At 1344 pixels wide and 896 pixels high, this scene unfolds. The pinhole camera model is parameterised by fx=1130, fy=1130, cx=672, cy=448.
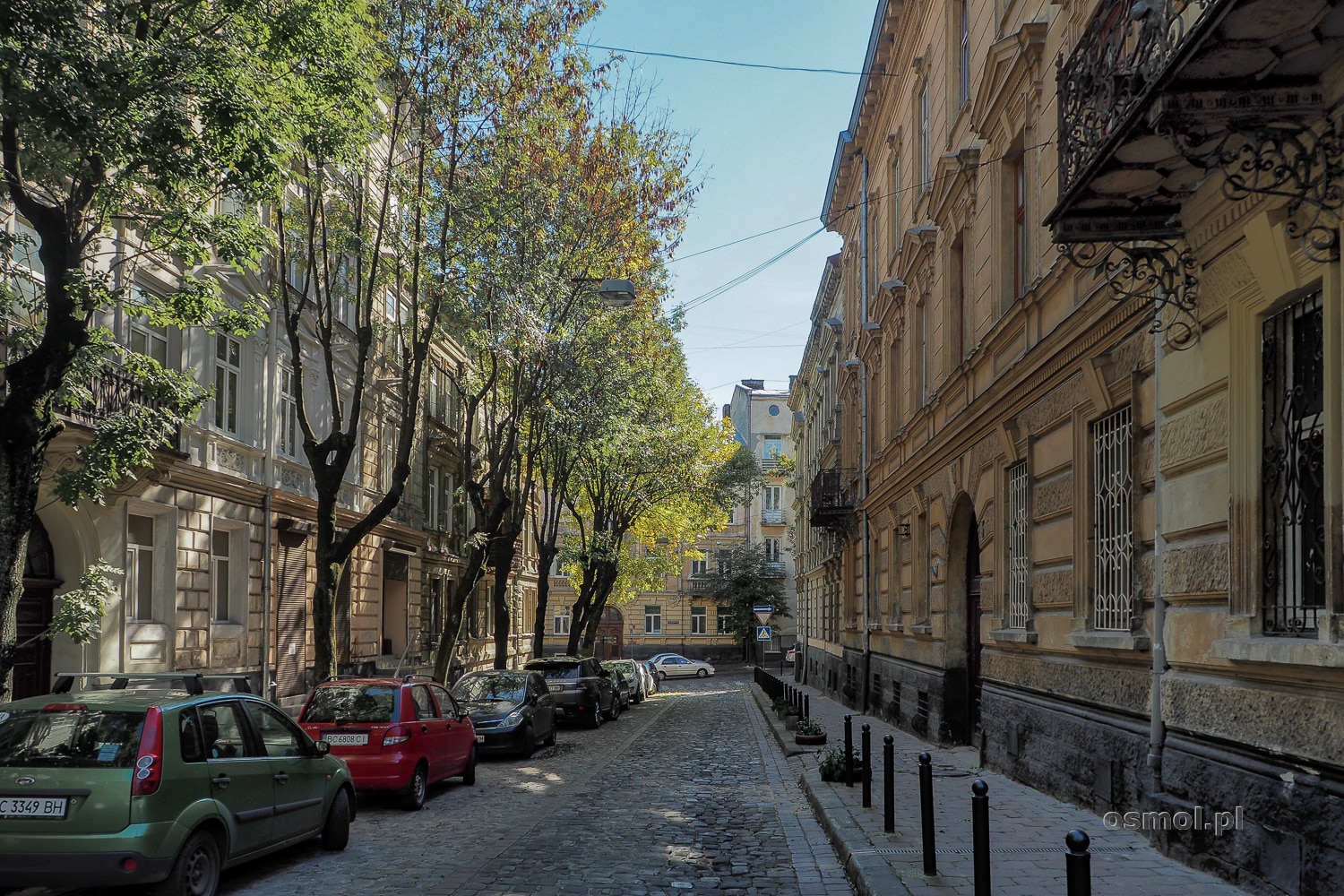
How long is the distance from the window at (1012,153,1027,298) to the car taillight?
1005cm

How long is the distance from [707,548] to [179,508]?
182 ft

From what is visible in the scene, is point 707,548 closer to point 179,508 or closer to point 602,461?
point 602,461

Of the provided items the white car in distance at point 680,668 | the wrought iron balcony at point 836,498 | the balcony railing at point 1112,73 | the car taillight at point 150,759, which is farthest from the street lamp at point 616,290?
the white car in distance at point 680,668

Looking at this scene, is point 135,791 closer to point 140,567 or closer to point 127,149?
point 127,149

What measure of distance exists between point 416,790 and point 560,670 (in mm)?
12465

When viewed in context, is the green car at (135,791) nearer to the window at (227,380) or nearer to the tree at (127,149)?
the tree at (127,149)

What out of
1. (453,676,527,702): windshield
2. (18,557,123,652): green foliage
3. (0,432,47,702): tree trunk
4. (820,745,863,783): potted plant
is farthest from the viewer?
(453,676,527,702): windshield

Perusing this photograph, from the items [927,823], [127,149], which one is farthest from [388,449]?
[927,823]

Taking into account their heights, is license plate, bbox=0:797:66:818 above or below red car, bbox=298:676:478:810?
above

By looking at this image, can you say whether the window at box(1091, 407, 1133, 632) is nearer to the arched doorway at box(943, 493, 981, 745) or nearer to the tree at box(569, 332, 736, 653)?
the arched doorway at box(943, 493, 981, 745)

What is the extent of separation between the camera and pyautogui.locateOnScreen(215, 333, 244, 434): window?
18844 millimetres

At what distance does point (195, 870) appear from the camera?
7.21m

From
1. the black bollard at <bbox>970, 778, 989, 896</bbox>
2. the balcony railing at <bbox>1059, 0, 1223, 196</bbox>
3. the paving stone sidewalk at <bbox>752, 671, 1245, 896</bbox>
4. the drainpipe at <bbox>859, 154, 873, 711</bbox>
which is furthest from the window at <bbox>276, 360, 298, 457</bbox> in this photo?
the black bollard at <bbox>970, 778, 989, 896</bbox>

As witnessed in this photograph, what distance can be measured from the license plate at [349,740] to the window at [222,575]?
802 centimetres
